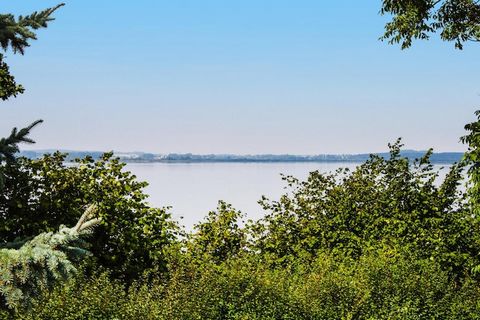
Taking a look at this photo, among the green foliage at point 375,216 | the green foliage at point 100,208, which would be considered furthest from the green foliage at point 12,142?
the green foliage at point 375,216

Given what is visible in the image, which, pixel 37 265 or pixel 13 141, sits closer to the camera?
pixel 37 265

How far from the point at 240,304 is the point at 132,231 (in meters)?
4.14

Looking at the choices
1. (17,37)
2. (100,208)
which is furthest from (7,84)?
(17,37)

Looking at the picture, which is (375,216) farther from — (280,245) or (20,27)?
(20,27)

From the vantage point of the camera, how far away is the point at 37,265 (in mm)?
5859

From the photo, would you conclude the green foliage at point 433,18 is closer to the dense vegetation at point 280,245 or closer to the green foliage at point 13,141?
the dense vegetation at point 280,245

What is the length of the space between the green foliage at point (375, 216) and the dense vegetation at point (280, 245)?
0.03m

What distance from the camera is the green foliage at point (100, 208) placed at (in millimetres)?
14719

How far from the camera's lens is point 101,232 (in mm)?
15023

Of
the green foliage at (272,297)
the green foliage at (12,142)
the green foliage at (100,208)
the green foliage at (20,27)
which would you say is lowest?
the green foliage at (272,297)

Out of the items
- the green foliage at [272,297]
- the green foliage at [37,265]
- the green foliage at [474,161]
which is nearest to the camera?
the green foliage at [37,265]

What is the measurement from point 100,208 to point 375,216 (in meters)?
7.04

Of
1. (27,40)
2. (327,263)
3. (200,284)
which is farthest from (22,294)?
(327,263)

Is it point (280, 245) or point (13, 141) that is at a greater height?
point (13, 141)
